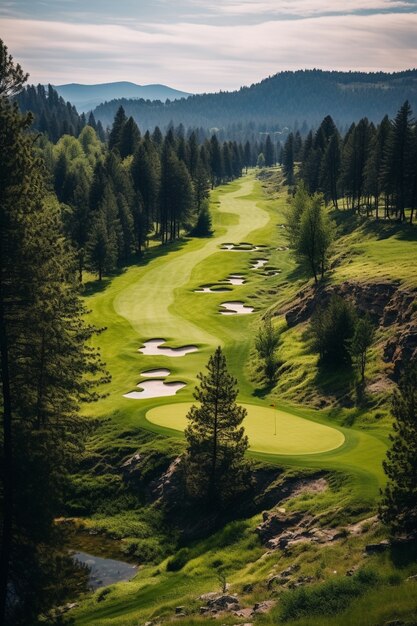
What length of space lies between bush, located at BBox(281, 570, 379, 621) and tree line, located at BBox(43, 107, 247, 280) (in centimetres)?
5779

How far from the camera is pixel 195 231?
11519 cm

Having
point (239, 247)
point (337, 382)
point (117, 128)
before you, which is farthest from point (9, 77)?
point (117, 128)

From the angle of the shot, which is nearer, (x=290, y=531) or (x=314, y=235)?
(x=290, y=531)

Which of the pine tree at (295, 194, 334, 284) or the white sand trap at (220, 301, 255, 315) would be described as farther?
the white sand trap at (220, 301, 255, 315)

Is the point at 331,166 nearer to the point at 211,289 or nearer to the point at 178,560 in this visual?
the point at 211,289

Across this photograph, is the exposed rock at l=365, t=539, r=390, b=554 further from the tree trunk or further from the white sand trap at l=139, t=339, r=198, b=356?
the white sand trap at l=139, t=339, r=198, b=356

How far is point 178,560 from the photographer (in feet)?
92.7

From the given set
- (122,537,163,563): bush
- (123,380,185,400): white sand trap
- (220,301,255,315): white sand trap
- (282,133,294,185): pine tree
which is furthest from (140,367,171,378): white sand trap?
(282,133,294,185): pine tree

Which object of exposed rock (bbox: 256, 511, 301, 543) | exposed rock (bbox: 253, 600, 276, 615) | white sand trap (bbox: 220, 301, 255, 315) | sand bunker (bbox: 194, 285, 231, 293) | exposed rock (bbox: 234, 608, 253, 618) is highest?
sand bunker (bbox: 194, 285, 231, 293)

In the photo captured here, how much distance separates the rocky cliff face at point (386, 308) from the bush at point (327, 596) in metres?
20.8

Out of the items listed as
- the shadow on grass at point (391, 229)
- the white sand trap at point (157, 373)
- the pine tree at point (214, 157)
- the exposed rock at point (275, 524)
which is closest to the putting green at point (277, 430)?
the exposed rock at point (275, 524)

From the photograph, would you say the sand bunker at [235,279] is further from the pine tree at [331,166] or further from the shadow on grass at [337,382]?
the shadow on grass at [337,382]

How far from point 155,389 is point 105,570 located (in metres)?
19.8

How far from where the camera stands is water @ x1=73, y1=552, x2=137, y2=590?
28.2 meters
